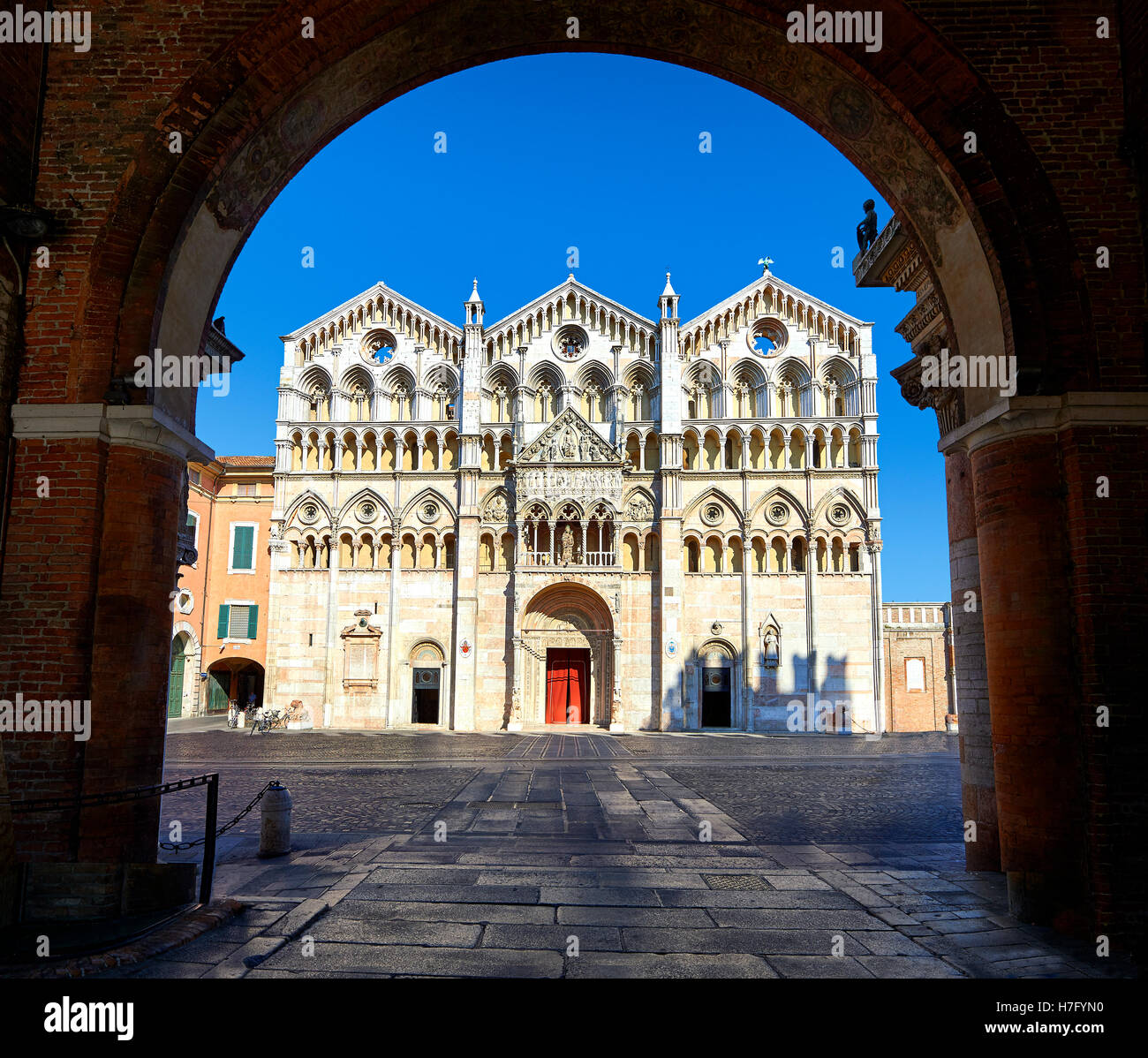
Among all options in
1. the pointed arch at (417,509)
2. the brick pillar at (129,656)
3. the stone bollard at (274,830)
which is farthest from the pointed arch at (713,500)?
the brick pillar at (129,656)

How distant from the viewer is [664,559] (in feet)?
102

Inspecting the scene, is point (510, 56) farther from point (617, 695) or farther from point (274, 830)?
point (617, 695)

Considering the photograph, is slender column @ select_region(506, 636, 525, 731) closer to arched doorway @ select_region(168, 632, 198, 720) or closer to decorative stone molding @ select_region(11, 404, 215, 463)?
arched doorway @ select_region(168, 632, 198, 720)

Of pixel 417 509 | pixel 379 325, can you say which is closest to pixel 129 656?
pixel 417 509

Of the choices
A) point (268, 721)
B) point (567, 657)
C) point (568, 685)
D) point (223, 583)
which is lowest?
point (268, 721)

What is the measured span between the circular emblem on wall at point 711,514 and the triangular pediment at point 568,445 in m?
4.07

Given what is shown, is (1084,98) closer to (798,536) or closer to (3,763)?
(3,763)

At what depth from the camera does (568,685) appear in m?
32.0

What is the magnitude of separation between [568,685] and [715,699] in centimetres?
594

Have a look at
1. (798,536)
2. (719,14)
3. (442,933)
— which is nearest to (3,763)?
(442,933)

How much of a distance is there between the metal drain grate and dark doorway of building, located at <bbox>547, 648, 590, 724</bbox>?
79.5ft

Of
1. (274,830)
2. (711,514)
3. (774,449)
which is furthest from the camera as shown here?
(774,449)

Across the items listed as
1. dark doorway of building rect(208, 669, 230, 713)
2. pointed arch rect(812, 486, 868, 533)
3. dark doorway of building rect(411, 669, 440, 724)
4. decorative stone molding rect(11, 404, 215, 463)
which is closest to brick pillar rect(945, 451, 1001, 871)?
decorative stone molding rect(11, 404, 215, 463)

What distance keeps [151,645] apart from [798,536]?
2782 centimetres
